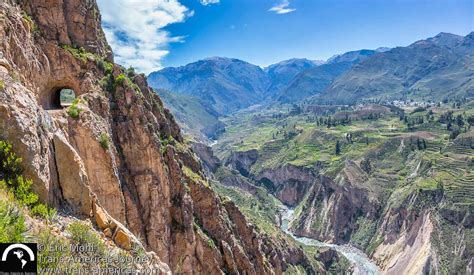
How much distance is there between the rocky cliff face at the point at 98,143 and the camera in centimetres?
1700

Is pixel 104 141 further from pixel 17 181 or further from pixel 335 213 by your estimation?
pixel 335 213

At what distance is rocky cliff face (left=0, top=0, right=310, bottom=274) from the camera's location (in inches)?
669

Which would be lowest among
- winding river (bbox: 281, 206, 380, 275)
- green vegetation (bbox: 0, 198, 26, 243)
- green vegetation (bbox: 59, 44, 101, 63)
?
winding river (bbox: 281, 206, 380, 275)

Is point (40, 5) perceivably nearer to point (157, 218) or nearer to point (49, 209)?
point (157, 218)

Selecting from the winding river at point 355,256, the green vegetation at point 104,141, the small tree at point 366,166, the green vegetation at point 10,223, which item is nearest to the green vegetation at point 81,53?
the green vegetation at point 104,141

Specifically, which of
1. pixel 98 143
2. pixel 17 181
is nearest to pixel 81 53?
pixel 98 143

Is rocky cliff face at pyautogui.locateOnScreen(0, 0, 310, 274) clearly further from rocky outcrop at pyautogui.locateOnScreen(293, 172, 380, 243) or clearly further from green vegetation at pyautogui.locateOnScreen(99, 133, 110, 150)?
rocky outcrop at pyautogui.locateOnScreen(293, 172, 380, 243)

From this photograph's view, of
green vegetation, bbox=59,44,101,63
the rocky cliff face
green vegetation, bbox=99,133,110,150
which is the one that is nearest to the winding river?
the rocky cliff face

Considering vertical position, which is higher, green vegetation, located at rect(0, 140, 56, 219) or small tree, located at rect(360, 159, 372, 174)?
green vegetation, located at rect(0, 140, 56, 219)

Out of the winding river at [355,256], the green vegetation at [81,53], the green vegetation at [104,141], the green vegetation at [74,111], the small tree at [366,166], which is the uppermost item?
the green vegetation at [81,53]

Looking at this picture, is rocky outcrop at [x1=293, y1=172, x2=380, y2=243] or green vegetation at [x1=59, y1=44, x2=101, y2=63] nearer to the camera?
green vegetation at [x1=59, y1=44, x2=101, y2=63]

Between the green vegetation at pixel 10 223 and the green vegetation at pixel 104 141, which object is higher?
the green vegetation at pixel 104 141

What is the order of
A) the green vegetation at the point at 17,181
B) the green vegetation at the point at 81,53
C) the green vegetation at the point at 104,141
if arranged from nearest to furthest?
the green vegetation at the point at 17,181 → the green vegetation at the point at 104,141 → the green vegetation at the point at 81,53

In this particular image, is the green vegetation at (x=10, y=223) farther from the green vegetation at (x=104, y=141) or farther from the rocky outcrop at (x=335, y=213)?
the rocky outcrop at (x=335, y=213)
